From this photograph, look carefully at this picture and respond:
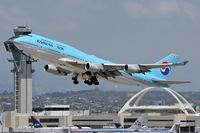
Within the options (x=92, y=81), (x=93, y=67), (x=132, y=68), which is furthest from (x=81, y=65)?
(x=132, y=68)

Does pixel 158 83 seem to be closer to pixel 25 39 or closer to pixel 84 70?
pixel 84 70

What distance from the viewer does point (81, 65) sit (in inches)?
3516

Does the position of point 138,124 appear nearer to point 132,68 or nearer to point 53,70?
point 53,70

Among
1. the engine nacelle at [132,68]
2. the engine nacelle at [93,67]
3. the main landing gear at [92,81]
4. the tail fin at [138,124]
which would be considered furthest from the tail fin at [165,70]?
the tail fin at [138,124]

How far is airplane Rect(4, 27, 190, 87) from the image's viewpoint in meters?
87.1

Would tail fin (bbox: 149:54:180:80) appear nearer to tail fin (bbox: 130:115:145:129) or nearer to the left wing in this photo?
the left wing

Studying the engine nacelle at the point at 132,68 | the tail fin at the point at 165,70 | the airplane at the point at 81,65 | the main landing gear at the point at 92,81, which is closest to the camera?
the airplane at the point at 81,65

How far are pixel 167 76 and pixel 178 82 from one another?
12705 millimetres

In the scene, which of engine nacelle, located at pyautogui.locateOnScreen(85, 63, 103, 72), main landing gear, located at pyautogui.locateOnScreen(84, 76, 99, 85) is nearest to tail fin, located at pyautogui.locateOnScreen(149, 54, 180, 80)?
main landing gear, located at pyautogui.locateOnScreen(84, 76, 99, 85)

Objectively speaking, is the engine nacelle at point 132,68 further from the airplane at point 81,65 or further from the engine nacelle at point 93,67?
the engine nacelle at point 93,67

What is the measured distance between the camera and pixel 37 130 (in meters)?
149

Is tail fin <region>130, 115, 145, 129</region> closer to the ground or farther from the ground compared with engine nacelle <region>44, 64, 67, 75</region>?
closer to the ground

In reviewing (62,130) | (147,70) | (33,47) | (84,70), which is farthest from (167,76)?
(62,130)

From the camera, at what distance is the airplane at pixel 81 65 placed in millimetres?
87062
